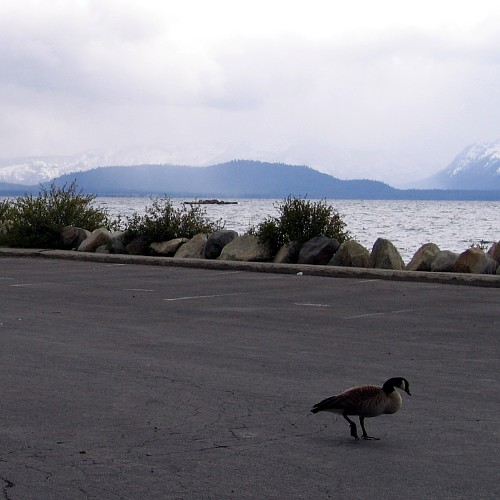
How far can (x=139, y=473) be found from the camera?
6344 millimetres

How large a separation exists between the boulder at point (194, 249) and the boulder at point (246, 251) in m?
0.87

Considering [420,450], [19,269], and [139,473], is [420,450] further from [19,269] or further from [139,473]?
[19,269]

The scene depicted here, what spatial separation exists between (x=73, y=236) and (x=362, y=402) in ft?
77.2

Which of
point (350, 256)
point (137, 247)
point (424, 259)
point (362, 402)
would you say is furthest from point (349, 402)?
point (137, 247)

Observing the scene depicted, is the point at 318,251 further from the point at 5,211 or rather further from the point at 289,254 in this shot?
the point at 5,211

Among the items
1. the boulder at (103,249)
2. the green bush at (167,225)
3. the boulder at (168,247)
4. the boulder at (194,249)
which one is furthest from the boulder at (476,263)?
the boulder at (103,249)

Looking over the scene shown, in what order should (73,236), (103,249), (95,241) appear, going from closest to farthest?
(103,249)
(95,241)
(73,236)

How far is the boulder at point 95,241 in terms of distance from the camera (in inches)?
1123

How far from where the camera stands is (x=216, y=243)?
2639cm

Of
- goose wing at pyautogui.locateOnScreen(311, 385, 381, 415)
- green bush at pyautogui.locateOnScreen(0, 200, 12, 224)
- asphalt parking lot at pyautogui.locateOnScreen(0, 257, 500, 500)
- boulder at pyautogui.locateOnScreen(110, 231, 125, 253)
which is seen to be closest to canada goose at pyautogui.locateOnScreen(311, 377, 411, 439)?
goose wing at pyautogui.locateOnScreen(311, 385, 381, 415)

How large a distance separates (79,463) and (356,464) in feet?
5.61

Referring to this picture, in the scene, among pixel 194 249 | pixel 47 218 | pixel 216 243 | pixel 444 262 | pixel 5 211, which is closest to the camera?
pixel 444 262

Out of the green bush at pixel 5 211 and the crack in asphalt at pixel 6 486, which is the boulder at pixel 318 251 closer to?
the green bush at pixel 5 211


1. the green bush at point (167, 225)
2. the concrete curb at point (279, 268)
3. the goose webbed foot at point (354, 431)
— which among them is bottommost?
the concrete curb at point (279, 268)
